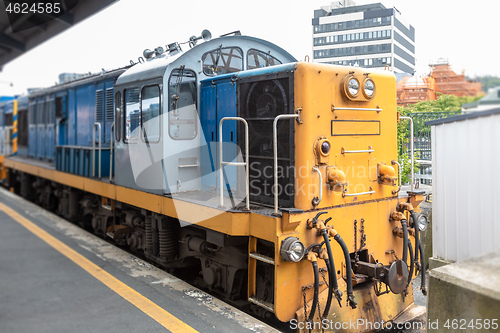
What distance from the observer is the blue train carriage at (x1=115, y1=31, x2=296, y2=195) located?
5555 mm

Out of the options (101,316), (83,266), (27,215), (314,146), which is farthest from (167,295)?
(27,215)

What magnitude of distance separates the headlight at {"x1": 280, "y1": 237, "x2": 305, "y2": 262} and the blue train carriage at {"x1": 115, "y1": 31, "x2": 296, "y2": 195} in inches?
55.9

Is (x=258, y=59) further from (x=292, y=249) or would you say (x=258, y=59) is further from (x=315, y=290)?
(x=315, y=290)

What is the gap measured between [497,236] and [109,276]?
440cm

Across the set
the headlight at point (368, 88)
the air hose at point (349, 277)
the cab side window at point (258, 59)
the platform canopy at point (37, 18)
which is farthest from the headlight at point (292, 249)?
the platform canopy at point (37, 18)

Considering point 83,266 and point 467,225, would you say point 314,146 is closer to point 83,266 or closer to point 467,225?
point 467,225

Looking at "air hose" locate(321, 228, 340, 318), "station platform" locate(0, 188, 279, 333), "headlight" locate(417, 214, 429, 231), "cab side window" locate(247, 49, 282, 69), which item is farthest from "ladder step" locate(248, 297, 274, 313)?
"cab side window" locate(247, 49, 282, 69)

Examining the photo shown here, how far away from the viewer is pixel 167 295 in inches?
191

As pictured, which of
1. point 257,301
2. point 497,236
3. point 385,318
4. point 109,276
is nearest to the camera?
point 497,236

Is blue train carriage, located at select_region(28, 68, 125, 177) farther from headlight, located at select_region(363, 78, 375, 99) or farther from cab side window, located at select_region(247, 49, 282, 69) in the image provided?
headlight, located at select_region(363, 78, 375, 99)

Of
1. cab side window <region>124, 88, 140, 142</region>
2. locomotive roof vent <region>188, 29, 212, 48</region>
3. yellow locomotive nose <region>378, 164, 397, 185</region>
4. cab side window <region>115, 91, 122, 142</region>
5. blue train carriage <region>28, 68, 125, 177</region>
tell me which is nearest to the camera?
yellow locomotive nose <region>378, 164, 397, 185</region>

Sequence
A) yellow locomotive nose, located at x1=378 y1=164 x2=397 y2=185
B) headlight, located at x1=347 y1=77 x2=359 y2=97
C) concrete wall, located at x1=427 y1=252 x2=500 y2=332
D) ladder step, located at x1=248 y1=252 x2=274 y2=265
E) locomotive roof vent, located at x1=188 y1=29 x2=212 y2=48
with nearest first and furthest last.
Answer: concrete wall, located at x1=427 y1=252 x2=500 y2=332
ladder step, located at x1=248 y1=252 x2=274 y2=265
headlight, located at x1=347 y1=77 x2=359 y2=97
yellow locomotive nose, located at x1=378 y1=164 x2=397 y2=185
locomotive roof vent, located at x1=188 y1=29 x2=212 y2=48

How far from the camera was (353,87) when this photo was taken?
4.83 m

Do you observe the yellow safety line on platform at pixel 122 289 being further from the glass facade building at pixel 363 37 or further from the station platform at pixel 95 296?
the glass facade building at pixel 363 37
